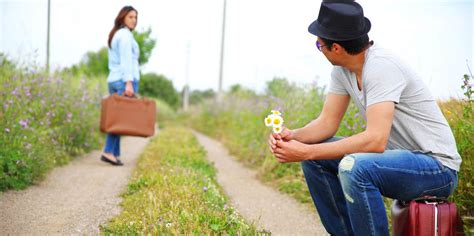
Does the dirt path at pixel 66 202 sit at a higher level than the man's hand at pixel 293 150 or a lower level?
lower

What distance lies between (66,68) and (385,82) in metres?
7.53

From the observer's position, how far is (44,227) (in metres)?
3.47

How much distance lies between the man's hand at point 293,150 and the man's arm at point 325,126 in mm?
354

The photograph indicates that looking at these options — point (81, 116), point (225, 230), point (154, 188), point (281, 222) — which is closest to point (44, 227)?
point (154, 188)

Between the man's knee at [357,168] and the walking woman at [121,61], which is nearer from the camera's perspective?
the man's knee at [357,168]

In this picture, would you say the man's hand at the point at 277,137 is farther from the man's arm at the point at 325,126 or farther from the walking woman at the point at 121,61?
the walking woman at the point at 121,61

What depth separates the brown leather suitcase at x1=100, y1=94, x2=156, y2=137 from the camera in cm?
634

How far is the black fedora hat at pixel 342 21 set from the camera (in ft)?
8.50

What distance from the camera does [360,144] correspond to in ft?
8.27

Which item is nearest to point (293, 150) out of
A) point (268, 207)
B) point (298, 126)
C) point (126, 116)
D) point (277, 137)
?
point (277, 137)

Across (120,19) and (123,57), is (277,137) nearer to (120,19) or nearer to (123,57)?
(123,57)

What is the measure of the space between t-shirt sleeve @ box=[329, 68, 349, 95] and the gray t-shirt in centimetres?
28

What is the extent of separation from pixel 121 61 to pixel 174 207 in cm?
355

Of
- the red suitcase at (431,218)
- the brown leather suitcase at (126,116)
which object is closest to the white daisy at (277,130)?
the red suitcase at (431,218)
